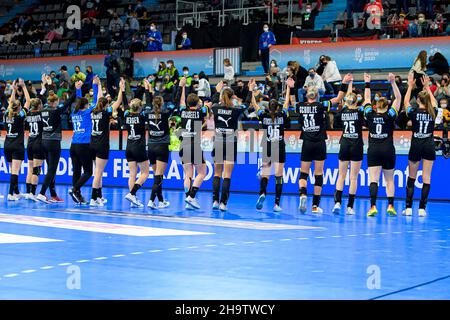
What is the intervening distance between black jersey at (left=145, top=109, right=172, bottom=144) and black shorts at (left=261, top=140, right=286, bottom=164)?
205 centimetres

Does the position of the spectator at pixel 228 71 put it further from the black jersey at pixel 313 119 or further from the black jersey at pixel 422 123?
the black jersey at pixel 422 123

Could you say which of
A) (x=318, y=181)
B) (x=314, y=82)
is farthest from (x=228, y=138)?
(x=314, y=82)

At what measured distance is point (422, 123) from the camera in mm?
14805

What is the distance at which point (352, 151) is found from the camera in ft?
49.9

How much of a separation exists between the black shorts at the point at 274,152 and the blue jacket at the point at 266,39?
36.3 feet

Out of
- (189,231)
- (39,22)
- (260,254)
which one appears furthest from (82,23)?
(260,254)

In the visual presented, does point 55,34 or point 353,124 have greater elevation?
point 55,34

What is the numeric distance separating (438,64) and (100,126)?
10961 millimetres

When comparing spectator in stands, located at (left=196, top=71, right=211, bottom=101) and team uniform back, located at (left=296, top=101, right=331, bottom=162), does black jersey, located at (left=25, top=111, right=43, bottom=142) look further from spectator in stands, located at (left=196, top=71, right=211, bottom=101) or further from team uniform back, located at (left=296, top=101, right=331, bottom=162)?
spectator in stands, located at (left=196, top=71, right=211, bottom=101)

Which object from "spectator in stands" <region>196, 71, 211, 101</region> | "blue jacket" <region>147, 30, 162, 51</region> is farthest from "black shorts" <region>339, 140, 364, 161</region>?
"blue jacket" <region>147, 30, 162, 51</region>

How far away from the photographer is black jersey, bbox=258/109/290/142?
15.8 metres

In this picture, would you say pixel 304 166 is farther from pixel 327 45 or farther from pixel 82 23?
pixel 82 23

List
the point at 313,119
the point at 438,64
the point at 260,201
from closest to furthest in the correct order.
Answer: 1. the point at 313,119
2. the point at 260,201
3. the point at 438,64

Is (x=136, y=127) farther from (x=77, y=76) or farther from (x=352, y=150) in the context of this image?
(x=77, y=76)
